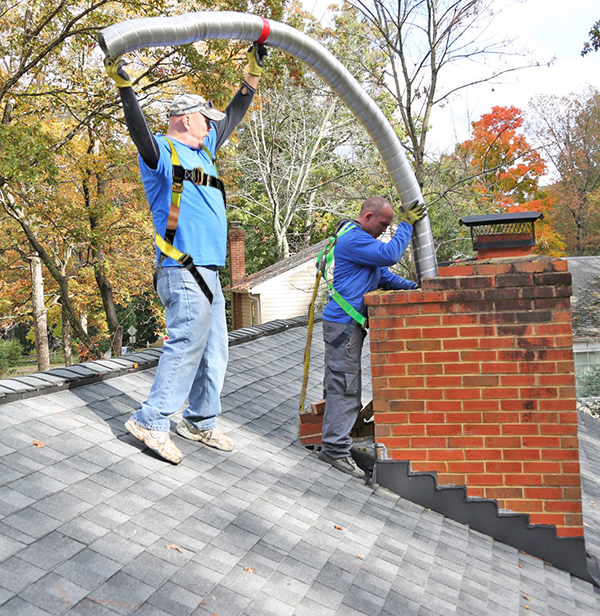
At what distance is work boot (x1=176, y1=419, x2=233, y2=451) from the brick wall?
96cm

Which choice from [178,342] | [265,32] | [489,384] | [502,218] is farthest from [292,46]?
[489,384]

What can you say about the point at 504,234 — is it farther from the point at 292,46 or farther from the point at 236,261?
the point at 236,261

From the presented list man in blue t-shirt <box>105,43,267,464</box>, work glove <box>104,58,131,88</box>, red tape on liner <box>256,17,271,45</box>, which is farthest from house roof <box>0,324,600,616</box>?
red tape on liner <box>256,17,271,45</box>

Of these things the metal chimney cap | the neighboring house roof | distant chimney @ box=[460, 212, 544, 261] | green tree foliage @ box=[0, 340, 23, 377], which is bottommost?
green tree foliage @ box=[0, 340, 23, 377]

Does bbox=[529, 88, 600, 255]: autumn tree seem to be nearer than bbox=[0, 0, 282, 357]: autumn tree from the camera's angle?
No

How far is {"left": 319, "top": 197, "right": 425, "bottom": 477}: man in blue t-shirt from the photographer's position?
12.9 feet

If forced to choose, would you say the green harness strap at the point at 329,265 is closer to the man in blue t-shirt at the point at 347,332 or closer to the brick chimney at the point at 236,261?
the man in blue t-shirt at the point at 347,332

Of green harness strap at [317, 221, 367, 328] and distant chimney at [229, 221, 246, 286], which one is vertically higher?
green harness strap at [317, 221, 367, 328]

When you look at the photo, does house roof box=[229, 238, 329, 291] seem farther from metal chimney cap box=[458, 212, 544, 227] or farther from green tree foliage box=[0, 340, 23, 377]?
metal chimney cap box=[458, 212, 544, 227]

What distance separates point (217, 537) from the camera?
2.56 m

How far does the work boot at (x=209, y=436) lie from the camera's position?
11.9 ft

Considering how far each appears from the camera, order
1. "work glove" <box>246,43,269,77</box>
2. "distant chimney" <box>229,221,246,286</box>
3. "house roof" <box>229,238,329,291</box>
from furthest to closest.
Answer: "distant chimney" <box>229,221,246,286</box>
"house roof" <box>229,238,329,291</box>
"work glove" <box>246,43,269,77</box>

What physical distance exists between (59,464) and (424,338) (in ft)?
7.22

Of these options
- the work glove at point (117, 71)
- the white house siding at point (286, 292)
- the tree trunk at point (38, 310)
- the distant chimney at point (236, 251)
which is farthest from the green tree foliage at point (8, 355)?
the work glove at point (117, 71)
